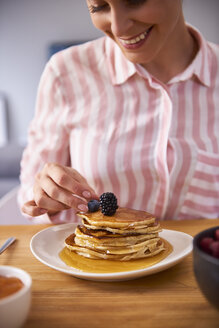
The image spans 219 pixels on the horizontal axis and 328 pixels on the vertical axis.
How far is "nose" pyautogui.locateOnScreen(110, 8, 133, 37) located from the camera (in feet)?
3.76

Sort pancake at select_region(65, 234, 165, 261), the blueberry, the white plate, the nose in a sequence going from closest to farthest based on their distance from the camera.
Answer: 1. the white plate
2. pancake at select_region(65, 234, 165, 261)
3. the blueberry
4. the nose

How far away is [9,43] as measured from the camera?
7.53 m

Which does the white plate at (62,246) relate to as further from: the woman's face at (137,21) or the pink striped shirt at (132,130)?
the woman's face at (137,21)

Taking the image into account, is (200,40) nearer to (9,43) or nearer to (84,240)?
(84,240)

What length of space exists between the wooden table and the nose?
0.71 m

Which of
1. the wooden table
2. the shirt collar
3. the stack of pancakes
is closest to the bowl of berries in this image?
the wooden table

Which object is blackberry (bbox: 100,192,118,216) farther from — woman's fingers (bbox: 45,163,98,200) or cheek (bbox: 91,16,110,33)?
cheek (bbox: 91,16,110,33)

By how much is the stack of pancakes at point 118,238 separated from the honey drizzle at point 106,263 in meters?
0.01

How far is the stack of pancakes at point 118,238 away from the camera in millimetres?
877

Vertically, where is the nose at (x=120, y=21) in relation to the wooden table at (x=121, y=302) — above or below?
above

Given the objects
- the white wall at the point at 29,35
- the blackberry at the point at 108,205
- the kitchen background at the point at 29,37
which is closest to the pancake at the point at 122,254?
the blackberry at the point at 108,205

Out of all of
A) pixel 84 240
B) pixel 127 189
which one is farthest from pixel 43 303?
pixel 127 189

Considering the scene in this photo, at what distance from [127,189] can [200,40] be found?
26.2 inches

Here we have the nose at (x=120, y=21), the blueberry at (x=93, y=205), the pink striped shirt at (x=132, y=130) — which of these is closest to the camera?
the blueberry at (x=93, y=205)
